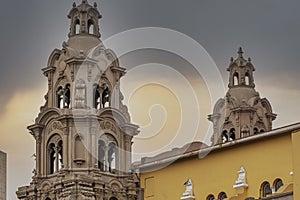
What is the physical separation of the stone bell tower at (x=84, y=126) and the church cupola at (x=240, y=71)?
1299 cm

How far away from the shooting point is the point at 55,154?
8200 cm

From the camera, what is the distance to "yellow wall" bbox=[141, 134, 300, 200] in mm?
70938

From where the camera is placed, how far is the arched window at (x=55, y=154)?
81438mm

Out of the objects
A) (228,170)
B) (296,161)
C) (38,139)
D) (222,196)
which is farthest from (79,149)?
(296,161)

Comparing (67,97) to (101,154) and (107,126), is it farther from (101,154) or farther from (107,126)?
(101,154)

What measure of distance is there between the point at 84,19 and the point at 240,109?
50.1 ft

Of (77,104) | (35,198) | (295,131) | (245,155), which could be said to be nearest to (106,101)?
(77,104)

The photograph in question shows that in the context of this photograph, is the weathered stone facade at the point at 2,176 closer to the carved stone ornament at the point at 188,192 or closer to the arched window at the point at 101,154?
the arched window at the point at 101,154

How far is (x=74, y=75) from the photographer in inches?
3211

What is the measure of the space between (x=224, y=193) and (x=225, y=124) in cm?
1911

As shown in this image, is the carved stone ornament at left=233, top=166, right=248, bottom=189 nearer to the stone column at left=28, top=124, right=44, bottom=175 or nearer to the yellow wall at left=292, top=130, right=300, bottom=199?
the yellow wall at left=292, top=130, right=300, bottom=199

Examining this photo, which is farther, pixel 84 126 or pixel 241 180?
pixel 84 126

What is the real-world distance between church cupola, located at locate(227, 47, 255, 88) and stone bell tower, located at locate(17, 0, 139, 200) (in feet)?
42.6

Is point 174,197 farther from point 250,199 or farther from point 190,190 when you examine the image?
point 250,199
